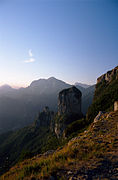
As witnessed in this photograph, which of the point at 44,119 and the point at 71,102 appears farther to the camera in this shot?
the point at 44,119

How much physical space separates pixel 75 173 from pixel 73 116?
311 ft

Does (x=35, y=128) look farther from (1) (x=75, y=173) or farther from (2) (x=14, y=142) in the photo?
(1) (x=75, y=173)

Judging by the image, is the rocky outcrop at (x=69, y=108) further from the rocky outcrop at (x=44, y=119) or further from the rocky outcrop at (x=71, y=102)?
Result: the rocky outcrop at (x=44, y=119)

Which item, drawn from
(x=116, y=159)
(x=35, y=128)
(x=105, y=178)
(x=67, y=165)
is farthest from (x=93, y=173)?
(x=35, y=128)

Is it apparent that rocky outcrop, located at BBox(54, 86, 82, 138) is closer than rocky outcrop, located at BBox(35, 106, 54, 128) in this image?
Yes

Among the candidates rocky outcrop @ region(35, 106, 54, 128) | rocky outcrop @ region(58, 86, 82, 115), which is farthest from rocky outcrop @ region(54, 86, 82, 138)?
rocky outcrop @ region(35, 106, 54, 128)

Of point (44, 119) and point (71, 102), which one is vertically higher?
point (71, 102)

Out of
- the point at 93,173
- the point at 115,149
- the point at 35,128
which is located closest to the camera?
the point at 93,173

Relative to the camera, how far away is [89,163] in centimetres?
609

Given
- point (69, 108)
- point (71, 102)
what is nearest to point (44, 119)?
point (69, 108)

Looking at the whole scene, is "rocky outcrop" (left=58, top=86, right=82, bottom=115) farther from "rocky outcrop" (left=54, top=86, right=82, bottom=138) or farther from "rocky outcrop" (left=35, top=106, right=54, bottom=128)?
"rocky outcrop" (left=35, top=106, right=54, bottom=128)

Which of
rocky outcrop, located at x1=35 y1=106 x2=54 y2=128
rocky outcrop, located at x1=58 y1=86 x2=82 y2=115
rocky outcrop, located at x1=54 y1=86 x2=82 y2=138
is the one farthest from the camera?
rocky outcrop, located at x1=35 y1=106 x2=54 y2=128

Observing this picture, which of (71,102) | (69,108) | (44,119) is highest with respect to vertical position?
(71,102)

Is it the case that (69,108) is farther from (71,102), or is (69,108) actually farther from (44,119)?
(44,119)
